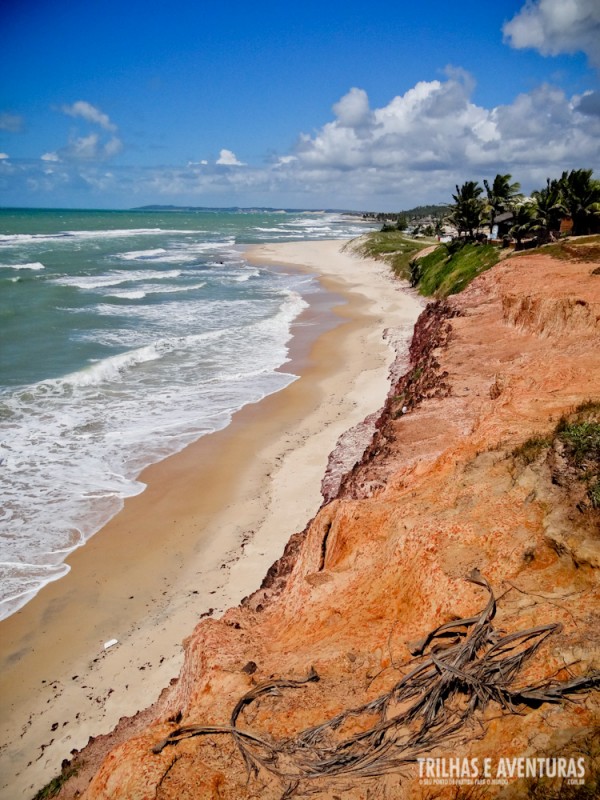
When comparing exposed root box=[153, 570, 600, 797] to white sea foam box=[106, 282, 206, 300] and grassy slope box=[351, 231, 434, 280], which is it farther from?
grassy slope box=[351, 231, 434, 280]

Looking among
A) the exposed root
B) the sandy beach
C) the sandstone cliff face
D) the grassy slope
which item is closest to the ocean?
the sandy beach

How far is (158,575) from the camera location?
13.7 meters

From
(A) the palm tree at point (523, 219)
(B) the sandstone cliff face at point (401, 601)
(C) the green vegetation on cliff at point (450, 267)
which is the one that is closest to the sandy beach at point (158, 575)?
(B) the sandstone cliff face at point (401, 601)

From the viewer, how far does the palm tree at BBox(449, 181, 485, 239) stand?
52000 mm

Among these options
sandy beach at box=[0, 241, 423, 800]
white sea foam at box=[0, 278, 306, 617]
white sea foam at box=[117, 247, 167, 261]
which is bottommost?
sandy beach at box=[0, 241, 423, 800]

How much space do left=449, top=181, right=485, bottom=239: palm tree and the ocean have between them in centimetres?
1747

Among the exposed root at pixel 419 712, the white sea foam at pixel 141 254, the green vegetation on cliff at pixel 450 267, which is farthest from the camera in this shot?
the white sea foam at pixel 141 254

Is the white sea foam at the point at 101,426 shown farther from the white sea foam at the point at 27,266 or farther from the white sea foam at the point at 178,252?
the white sea foam at the point at 178,252

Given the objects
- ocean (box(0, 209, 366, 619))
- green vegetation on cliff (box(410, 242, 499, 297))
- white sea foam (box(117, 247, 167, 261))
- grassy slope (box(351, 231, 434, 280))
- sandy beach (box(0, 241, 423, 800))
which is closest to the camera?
sandy beach (box(0, 241, 423, 800))

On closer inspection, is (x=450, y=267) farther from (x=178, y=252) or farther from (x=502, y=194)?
(x=178, y=252)

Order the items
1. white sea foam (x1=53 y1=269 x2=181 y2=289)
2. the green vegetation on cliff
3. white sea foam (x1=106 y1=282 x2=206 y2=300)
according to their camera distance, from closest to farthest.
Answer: the green vegetation on cliff, white sea foam (x1=106 y1=282 x2=206 y2=300), white sea foam (x1=53 y1=269 x2=181 y2=289)

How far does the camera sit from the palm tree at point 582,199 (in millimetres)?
37156

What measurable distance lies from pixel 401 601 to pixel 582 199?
40.2 meters

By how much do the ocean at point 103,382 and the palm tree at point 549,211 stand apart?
20872mm
